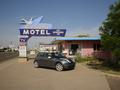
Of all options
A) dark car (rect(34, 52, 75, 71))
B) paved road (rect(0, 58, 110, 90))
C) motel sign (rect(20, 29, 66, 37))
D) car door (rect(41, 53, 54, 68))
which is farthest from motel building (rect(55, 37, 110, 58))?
paved road (rect(0, 58, 110, 90))

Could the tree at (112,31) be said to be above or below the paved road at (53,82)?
above

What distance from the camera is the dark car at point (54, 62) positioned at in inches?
754

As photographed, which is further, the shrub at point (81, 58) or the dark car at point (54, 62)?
the shrub at point (81, 58)

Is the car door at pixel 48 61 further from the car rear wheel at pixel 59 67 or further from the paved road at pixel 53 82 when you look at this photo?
the paved road at pixel 53 82

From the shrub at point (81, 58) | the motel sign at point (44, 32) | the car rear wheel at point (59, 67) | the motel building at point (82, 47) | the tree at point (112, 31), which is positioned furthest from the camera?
the motel building at point (82, 47)

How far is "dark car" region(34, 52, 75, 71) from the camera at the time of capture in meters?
19.2

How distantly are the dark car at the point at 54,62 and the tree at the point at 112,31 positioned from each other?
11.2 feet

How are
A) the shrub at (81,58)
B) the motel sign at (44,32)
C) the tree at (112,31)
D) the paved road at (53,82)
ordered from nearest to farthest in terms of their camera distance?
the paved road at (53,82)
the tree at (112,31)
the shrub at (81,58)
the motel sign at (44,32)

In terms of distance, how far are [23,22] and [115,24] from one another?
16.6m

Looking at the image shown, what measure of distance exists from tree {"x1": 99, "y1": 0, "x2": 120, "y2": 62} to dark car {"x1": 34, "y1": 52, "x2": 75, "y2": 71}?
3412 mm

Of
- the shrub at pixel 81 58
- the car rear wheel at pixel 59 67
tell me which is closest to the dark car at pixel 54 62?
the car rear wheel at pixel 59 67

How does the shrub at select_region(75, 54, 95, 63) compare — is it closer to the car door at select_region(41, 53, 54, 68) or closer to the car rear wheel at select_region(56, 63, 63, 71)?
the car door at select_region(41, 53, 54, 68)

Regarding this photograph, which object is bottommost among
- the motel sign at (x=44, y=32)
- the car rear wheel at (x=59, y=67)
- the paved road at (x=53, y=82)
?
the paved road at (x=53, y=82)

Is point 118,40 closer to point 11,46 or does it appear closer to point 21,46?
point 21,46
